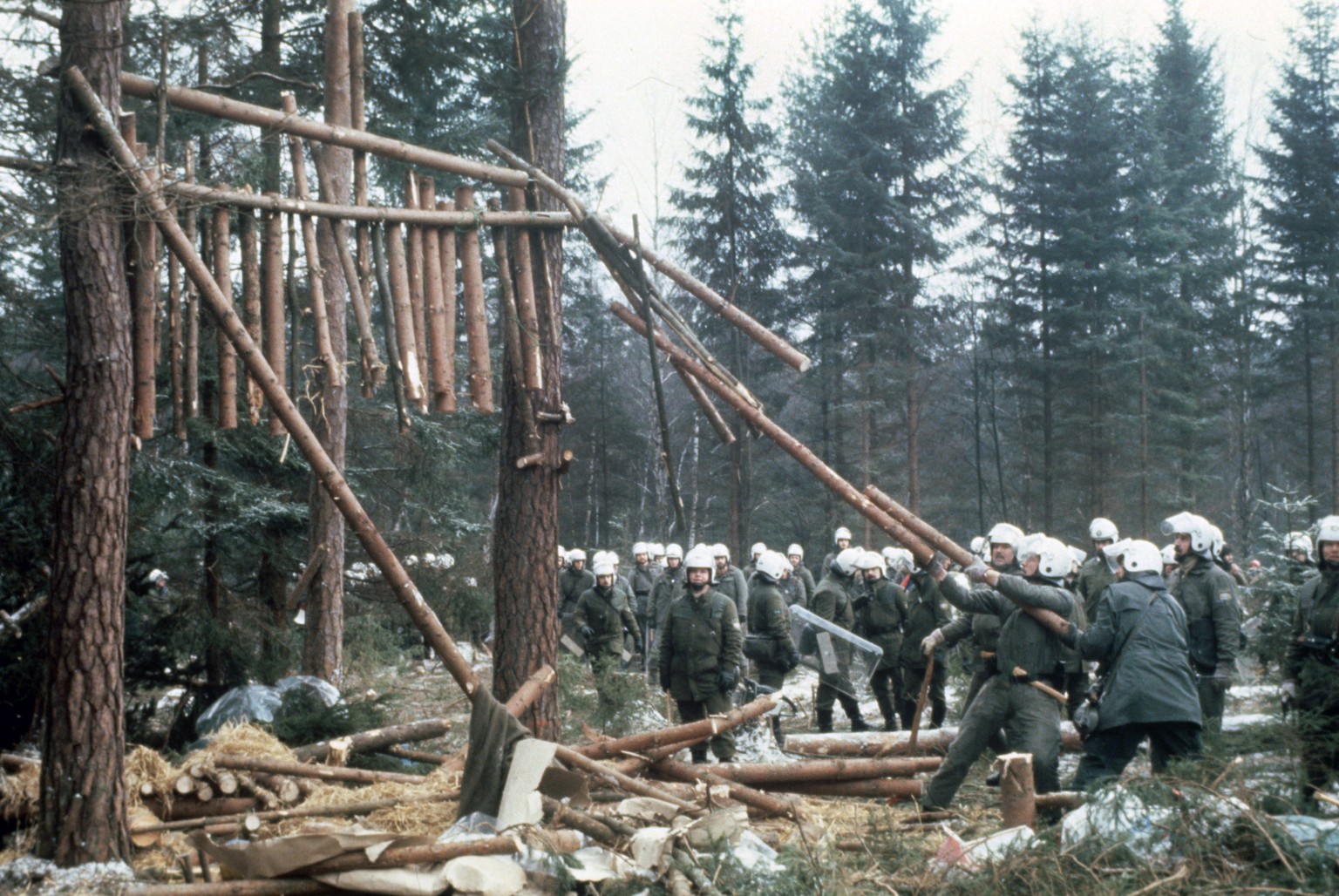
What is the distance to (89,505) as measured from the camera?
19.5 feet

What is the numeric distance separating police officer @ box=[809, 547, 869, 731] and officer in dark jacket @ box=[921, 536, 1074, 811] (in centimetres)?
473

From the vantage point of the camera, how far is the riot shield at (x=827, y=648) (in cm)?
1288

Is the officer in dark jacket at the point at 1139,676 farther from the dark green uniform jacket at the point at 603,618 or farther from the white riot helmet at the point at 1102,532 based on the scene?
the dark green uniform jacket at the point at 603,618

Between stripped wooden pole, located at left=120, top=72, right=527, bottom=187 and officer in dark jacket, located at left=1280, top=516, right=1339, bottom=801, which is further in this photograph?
officer in dark jacket, located at left=1280, top=516, right=1339, bottom=801

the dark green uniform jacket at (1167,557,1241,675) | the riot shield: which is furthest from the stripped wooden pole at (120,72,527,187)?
the riot shield

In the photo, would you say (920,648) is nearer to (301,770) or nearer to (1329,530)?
(1329,530)

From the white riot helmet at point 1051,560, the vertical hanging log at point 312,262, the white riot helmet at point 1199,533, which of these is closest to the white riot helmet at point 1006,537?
the white riot helmet at point 1199,533

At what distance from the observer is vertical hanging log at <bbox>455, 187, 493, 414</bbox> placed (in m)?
7.49

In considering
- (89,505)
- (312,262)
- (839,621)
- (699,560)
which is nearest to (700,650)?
(699,560)

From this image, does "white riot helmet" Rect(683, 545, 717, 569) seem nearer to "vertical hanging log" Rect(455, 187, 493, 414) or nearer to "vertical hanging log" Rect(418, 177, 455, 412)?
"vertical hanging log" Rect(455, 187, 493, 414)

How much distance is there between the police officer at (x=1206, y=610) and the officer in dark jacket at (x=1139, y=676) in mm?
2141

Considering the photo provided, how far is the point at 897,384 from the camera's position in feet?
92.5

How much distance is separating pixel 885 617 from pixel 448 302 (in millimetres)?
7502

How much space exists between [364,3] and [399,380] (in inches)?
282
